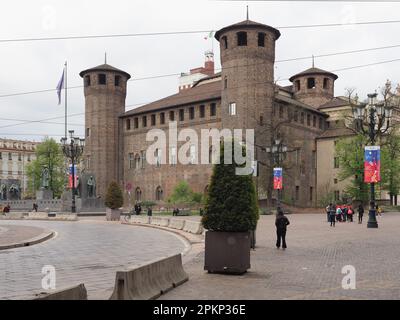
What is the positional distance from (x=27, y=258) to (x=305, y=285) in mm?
7733

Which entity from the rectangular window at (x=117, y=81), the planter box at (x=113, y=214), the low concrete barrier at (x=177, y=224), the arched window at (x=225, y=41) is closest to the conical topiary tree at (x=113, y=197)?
the planter box at (x=113, y=214)

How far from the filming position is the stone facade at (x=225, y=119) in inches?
2061

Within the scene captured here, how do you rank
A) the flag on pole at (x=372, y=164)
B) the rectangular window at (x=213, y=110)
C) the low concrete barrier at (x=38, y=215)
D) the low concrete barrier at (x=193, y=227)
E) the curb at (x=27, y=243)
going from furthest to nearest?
the rectangular window at (x=213, y=110), the low concrete barrier at (x=38, y=215), the flag on pole at (x=372, y=164), the low concrete barrier at (x=193, y=227), the curb at (x=27, y=243)

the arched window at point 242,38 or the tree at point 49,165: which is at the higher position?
the arched window at point 242,38

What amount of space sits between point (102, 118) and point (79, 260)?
177ft

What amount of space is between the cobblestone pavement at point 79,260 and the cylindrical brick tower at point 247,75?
111ft

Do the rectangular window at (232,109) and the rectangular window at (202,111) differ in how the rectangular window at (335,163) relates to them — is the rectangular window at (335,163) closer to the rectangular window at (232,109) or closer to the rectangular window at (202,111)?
the rectangular window at (232,109)

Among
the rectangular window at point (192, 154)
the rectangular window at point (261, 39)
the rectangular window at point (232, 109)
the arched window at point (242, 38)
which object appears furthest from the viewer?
the rectangular window at point (192, 154)

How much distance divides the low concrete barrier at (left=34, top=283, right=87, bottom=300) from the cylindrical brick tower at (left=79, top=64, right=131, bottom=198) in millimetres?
58970

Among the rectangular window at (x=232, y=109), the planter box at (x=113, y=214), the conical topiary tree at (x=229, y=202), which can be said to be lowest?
the planter box at (x=113, y=214)

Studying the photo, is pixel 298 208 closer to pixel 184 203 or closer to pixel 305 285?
pixel 184 203

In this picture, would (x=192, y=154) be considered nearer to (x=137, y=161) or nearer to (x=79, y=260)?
(x=137, y=161)
